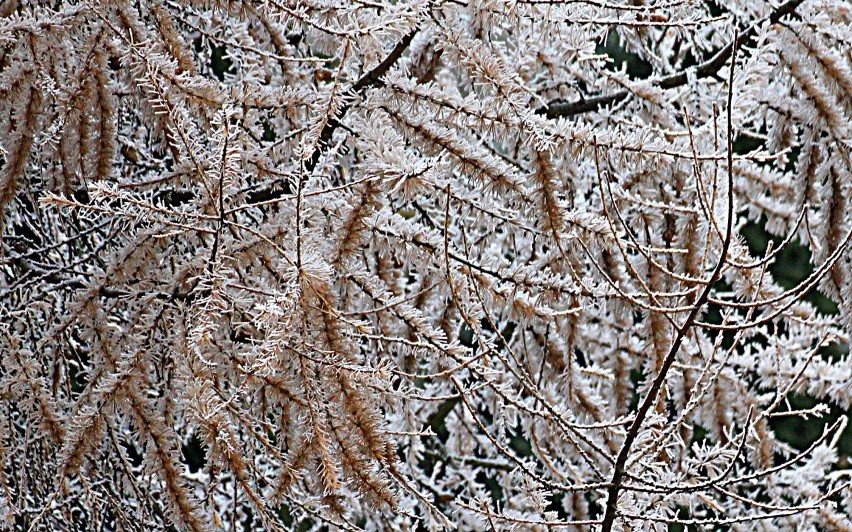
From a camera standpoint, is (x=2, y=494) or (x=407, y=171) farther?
(x=2, y=494)

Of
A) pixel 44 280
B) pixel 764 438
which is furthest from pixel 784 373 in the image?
pixel 44 280

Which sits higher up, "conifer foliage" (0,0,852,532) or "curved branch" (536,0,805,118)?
"curved branch" (536,0,805,118)

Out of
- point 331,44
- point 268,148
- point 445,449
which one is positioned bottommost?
point 445,449

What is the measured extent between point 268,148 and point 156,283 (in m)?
0.33

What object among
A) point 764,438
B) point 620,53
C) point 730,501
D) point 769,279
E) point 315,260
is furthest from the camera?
point 620,53

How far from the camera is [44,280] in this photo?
1973 mm

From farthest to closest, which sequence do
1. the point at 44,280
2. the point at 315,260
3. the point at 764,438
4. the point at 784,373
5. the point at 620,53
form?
1. the point at 620,53
2. the point at 784,373
3. the point at 764,438
4. the point at 44,280
5. the point at 315,260

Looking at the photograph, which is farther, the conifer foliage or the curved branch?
the curved branch

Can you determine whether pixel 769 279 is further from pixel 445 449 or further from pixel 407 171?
pixel 445 449

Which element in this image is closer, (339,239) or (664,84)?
(339,239)

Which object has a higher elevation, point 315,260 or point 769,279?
point 769,279

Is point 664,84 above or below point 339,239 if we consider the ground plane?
above

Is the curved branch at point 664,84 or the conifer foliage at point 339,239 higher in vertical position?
the curved branch at point 664,84

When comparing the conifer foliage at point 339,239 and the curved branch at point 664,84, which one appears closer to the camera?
the conifer foliage at point 339,239
